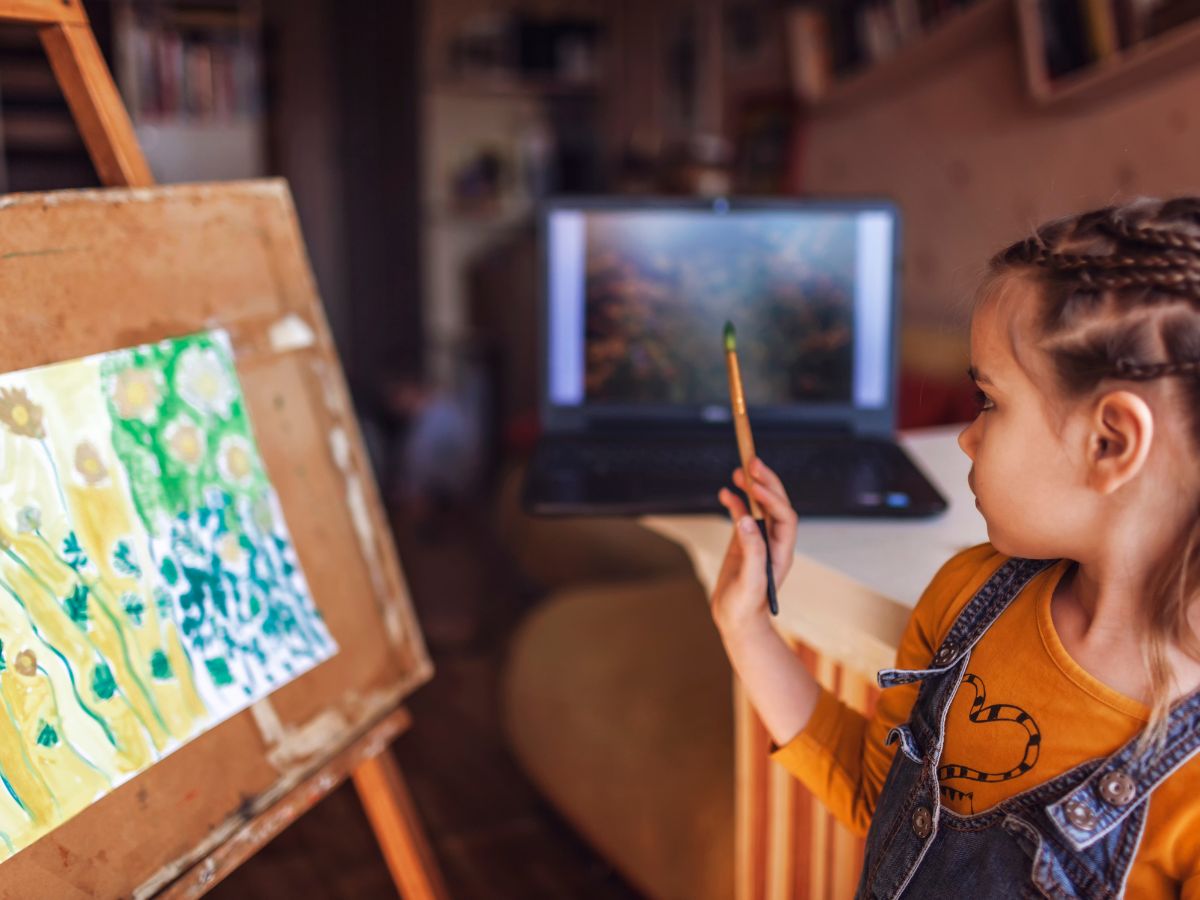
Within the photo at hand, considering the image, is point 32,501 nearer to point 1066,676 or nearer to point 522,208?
point 1066,676

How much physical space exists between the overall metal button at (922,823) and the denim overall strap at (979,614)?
0.08 meters

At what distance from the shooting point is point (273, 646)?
0.89m

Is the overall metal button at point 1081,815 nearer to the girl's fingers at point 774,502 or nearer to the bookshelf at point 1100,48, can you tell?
the girl's fingers at point 774,502

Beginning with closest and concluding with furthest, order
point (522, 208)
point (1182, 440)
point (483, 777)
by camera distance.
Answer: point (1182, 440)
point (483, 777)
point (522, 208)

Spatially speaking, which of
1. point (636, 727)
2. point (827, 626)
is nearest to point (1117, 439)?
point (827, 626)

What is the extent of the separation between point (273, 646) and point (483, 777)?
1.14 meters

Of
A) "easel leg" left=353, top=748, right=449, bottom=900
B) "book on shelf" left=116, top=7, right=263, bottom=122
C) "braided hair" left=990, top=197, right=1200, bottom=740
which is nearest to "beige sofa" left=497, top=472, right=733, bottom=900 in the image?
"easel leg" left=353, top=748, right=449, bottom=900

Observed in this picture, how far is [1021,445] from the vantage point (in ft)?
2.04

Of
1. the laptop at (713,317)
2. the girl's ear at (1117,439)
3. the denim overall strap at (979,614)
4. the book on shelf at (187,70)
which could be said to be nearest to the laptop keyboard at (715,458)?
the laptop at (713,317)

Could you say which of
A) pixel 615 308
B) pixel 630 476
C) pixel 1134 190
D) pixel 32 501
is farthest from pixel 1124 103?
pixel 32 501

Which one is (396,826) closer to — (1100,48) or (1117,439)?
(1117,439)

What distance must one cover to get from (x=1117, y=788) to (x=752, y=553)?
28 centimetres

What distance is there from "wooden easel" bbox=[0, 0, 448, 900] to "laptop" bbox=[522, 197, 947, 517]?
1.38ft

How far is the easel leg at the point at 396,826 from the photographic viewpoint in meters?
0.99
